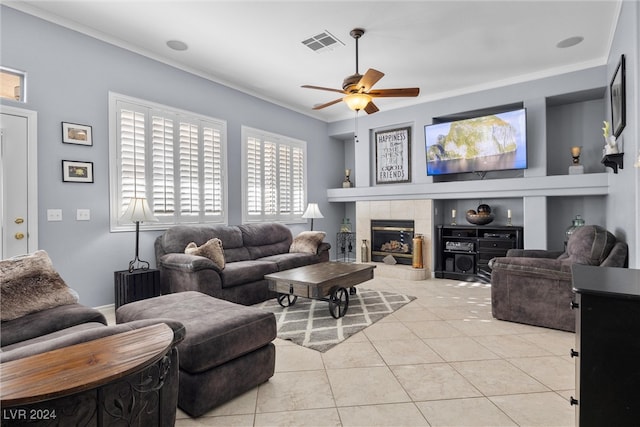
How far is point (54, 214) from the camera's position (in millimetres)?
3520

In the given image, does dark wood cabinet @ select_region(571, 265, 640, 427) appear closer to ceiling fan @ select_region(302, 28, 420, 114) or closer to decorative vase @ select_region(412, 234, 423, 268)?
ceiling fan @ select_region(302, 28, 420, 114)

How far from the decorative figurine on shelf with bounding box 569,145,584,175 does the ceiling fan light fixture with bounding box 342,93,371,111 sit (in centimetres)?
331

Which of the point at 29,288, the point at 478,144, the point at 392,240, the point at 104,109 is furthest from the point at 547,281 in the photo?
the point at 104,109

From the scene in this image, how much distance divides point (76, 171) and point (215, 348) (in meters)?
2.99

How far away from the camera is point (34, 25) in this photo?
11.2 feet

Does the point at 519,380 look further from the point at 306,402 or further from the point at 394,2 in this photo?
the point at 394,2

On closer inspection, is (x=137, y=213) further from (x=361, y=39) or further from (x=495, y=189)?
(x=495, y=189)

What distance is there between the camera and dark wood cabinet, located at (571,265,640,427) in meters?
1.26

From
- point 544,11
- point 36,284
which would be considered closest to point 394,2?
point 544,11

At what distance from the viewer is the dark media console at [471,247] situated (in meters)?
5.29

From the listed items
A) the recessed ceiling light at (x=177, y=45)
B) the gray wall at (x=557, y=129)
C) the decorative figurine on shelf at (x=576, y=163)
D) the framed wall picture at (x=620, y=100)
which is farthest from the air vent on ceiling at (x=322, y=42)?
the decorative figurine on shelf at (x=576, y=163)

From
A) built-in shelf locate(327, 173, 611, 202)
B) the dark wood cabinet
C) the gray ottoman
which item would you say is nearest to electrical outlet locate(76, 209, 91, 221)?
the gray ottoman

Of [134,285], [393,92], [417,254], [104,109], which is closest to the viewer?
[134,285]

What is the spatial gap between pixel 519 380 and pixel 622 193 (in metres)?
2.43
